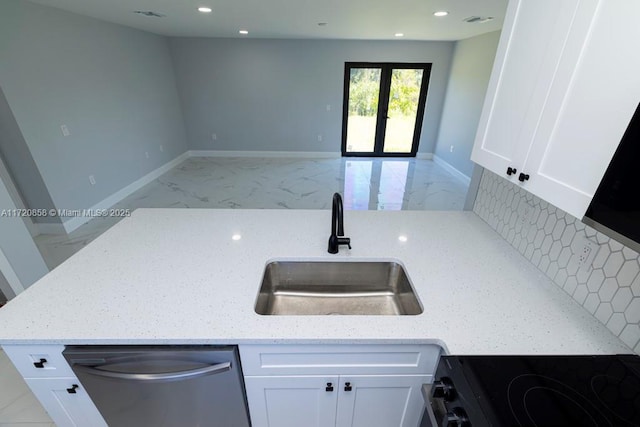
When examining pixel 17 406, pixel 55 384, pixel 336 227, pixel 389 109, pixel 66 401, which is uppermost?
pixel 389 109

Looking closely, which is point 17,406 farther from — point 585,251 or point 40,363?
point 585,251

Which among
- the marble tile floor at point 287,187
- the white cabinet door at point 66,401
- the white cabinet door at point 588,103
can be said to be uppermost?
the white cabinet door at point 588,103

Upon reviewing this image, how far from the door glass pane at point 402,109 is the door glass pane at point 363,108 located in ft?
1.10

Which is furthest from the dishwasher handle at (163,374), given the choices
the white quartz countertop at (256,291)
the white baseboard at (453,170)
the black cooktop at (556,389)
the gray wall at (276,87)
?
the gray wall at (276,87)

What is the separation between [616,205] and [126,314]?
55.8 inches

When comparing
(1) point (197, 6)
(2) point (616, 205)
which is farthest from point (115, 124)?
(2) point (616, 205)

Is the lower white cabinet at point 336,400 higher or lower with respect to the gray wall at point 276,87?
lower

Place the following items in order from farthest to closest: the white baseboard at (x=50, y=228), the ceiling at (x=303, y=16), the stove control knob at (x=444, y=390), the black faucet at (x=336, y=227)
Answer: the white baseboard at (x=50, y=228) < the ceiling at (x=303, y=16) < the black faucet at (x=336, y=227) < the stove control knob at (x=444, y=390)

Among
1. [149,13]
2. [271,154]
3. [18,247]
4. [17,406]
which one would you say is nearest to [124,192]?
[149,13]

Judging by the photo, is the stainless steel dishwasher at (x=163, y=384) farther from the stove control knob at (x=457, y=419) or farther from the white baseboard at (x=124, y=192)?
the white baseboard at (x=124, y=192)

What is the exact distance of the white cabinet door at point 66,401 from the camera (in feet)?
3.26

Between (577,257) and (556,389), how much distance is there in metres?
0.52

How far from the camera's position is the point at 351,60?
5.71m

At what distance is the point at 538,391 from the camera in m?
0.72
